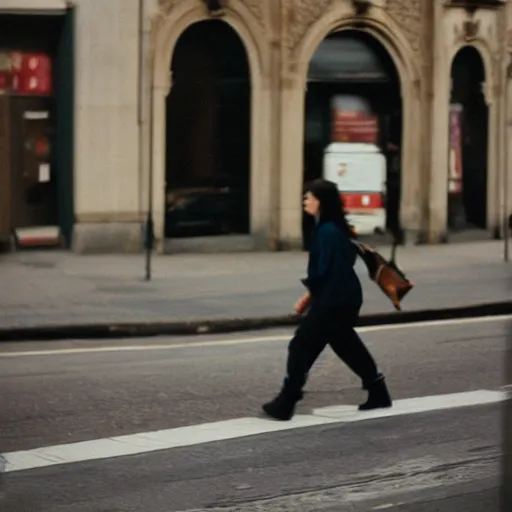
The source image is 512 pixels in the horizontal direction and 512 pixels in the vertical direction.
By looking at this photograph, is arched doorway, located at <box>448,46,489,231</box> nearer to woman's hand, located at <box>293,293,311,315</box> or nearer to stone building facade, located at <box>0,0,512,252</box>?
stone building facade, located at <box>0,0,512,252</box>

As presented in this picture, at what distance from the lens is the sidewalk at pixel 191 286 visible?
1534 centimetres

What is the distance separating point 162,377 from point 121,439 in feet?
8.35

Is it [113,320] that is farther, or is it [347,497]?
[113,320]

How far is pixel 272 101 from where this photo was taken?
2280 cm

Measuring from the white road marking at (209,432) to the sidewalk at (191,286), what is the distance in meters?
5.01

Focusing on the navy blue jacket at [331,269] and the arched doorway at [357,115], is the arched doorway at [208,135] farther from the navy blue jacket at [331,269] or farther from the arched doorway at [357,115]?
the navy blue jacket at [331,269]

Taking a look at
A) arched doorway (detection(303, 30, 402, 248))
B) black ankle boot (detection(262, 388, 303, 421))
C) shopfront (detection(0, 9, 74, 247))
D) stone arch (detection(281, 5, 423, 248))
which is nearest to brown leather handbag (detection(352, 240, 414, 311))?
black ankle boot (detection(262, 388, 303, 421))

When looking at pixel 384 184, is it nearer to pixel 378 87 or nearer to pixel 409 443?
pixel 378 87

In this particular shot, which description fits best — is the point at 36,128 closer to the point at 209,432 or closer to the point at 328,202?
the point at 328,202

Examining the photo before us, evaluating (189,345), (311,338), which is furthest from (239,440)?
(189,345)

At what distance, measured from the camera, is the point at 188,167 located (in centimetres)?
2225

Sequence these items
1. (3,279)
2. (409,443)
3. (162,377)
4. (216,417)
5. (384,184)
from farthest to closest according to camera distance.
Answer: (384,184) < (3,279) < (162,377) < (216,417) < (409,443)

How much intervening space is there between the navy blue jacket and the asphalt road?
86cm

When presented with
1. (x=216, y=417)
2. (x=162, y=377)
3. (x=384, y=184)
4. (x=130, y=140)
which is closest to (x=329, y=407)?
(x=216, y=417)
